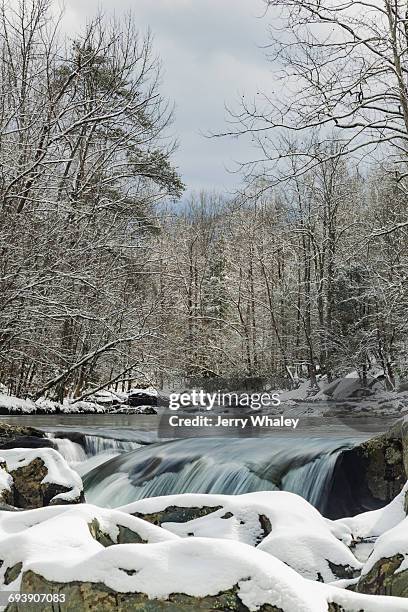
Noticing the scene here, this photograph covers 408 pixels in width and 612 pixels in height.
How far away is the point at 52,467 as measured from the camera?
21.4 feet

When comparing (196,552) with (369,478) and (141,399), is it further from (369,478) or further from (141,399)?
(141,399)

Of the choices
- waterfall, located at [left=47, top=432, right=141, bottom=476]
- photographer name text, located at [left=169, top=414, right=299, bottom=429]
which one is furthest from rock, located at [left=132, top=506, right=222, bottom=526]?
photographer name text, located at [left=169, top=414, right=299, bottom=429]

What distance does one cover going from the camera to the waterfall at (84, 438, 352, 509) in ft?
25.0

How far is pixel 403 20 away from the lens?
24.2 feet

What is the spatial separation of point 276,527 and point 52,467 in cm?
314

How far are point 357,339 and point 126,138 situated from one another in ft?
30.9

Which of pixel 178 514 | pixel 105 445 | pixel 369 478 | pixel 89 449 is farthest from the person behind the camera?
pixel 105 445

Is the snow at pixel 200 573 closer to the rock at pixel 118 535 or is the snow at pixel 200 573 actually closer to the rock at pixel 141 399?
the rock at pixel 118 535

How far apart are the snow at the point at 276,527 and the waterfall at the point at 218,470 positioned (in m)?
3.03

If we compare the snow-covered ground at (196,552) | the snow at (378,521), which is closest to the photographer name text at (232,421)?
the snow at (378,521)

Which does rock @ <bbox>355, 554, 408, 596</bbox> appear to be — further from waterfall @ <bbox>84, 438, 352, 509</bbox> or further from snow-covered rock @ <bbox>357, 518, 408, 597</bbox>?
waterfall @ <bbox>84, 438, 352, 509</bbox>

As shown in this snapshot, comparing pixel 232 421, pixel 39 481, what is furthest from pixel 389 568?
pixel 232 421

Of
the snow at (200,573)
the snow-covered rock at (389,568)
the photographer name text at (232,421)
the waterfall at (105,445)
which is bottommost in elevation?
→ the photographer name text at (232,421)

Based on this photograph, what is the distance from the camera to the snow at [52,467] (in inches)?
249
